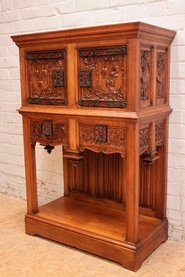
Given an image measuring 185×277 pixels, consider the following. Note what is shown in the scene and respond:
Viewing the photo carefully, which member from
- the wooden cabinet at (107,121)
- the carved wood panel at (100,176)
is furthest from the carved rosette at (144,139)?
the carved wood panel at (100,176)

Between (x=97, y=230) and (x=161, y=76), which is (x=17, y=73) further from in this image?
(x=97, y=230)

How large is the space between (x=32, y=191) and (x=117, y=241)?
0.68m

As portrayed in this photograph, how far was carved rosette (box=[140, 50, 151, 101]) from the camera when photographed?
6.15ft

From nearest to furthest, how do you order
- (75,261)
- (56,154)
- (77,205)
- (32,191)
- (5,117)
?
(75,261) < (32,191) < (77,205) < (56,154) < (5,117)

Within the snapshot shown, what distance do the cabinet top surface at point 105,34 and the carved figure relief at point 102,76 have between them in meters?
0.07

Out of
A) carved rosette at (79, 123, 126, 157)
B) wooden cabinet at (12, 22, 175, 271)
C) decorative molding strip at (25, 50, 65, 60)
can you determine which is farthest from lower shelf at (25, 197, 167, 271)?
decorative molding strip at (25, 50, 65, 60)

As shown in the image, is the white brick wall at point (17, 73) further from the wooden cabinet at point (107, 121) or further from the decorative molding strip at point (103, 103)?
the decorative molding strip at point (103, 103)

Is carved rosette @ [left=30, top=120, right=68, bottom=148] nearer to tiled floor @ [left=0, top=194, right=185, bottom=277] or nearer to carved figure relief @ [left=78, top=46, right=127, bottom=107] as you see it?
carved figure relief @ [left=78, top=46, right=127, bottom=107]

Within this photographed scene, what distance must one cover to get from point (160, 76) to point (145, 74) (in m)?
0.20

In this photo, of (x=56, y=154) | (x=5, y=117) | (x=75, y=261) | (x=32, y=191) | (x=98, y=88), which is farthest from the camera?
(x=5, y=117)

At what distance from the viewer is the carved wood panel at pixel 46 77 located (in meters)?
2.07

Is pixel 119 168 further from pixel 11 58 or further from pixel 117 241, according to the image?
pixel 11 58

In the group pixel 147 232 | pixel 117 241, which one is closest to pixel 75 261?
pixel 117 241

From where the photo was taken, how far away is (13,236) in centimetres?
242
